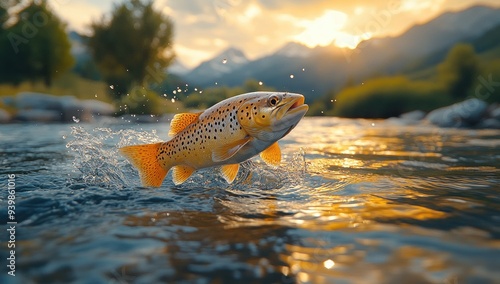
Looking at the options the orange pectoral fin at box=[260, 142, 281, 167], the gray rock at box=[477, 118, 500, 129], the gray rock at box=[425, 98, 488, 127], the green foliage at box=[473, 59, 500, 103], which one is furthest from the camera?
the green foliage at box=[473, 59, 500, 103]

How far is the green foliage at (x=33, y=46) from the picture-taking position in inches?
1665

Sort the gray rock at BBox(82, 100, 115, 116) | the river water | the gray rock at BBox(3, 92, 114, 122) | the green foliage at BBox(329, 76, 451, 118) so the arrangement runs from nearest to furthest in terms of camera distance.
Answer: the river water, the gray rock at BBox(3, 92, 114, 122), the gray rock at BBox(82, 100, 115, 116), the green foliage at BBox(329, 76, 451, 118)

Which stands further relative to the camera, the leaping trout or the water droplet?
the leaping trout

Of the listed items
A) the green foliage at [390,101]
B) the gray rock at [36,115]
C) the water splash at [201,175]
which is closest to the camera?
the water splash at [201,175]

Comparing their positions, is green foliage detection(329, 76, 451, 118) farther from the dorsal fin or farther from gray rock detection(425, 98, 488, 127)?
the dorsal fin

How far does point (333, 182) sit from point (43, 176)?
157 inches

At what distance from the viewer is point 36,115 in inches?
1054

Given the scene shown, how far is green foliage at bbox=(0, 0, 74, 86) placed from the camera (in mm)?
42281

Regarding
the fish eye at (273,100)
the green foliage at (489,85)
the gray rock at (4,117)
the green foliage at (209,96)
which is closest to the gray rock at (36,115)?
the gray rock at (4,117)

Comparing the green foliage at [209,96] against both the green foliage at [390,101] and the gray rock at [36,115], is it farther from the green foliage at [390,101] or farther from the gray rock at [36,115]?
→ the green foliage at [390,101]

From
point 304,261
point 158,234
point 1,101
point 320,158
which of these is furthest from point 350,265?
point 1,101
